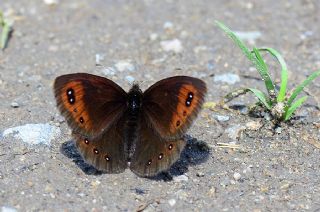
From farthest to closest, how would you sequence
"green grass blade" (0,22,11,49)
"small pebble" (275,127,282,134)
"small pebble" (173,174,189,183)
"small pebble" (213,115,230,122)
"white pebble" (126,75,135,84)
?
"green grass blade" (0,22,11,49) < "white pebble" (126,75,135,84) < "small pebble" (213,115,230,122) < "small pebble" (275,127,282,134) < "small pebble" (173,174,189,183)

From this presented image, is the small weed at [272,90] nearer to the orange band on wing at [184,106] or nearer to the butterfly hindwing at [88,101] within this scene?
the orange band on wing at [184,106]

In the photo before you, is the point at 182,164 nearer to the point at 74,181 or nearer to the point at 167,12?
the point at 74,181

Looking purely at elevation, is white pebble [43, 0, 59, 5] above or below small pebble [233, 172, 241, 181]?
below

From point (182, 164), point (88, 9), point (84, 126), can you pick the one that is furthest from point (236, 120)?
point (88, 9)

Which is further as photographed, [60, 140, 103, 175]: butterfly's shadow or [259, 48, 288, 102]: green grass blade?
[259, 48, 288, 102]: green grass blade

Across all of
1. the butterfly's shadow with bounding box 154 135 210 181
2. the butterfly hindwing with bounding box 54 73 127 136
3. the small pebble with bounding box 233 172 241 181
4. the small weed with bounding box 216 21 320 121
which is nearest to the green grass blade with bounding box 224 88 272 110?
the small weed with bounding box 216 21 320 121

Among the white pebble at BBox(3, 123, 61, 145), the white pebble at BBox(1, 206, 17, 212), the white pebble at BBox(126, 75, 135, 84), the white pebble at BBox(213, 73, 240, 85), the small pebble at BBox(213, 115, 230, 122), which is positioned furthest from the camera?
the white pebble at BBox(213, 73, 240, 85)

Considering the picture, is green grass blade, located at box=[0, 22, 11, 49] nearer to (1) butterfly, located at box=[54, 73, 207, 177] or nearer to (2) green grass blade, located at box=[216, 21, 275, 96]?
(1) butterfly, located at box=[54, 73, 207, 177]
